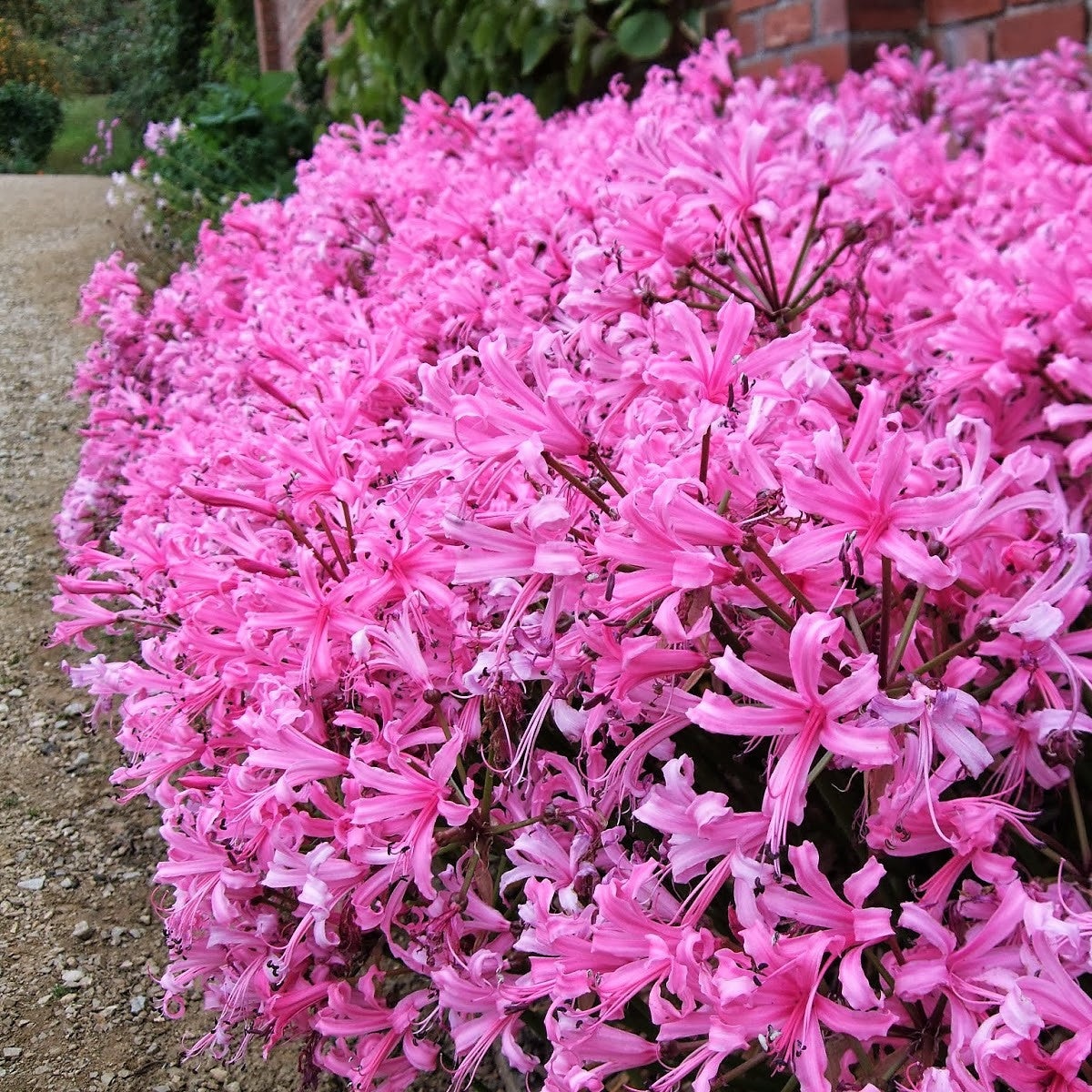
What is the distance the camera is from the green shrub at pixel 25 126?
656 inches

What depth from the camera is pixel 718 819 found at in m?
0.95

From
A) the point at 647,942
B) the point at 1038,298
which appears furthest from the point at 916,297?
the point at 647,942

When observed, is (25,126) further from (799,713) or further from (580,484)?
(799,713)

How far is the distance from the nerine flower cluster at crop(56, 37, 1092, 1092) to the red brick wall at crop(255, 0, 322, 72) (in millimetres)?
11800

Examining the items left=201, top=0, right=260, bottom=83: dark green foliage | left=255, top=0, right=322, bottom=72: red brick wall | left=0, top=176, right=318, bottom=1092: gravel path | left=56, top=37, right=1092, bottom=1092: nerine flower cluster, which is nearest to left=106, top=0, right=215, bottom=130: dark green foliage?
left=201, top=0, right=260, bottom=83: dark green foliage

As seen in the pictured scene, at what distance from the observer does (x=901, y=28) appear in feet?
13.2

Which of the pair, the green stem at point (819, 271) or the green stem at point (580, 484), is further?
the green stem at point (819, 271)

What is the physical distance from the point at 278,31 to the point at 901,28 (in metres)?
11.3

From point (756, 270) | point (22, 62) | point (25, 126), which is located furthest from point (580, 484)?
Result: point (22, 62)

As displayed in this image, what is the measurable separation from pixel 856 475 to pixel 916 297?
1.00 m

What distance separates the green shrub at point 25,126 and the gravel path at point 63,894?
15785 millimetres

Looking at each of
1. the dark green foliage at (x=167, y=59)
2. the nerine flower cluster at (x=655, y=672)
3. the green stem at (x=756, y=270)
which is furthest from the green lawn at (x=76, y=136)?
the green stem at (x=756, y=270)

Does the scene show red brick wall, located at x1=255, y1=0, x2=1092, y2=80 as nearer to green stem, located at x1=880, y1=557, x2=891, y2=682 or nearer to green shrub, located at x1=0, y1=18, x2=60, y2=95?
green stem, located at x1=880, y1=557, x2=891, y2=682

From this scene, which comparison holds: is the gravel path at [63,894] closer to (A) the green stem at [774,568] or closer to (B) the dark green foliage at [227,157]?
(A) the green stem at [774,568]
